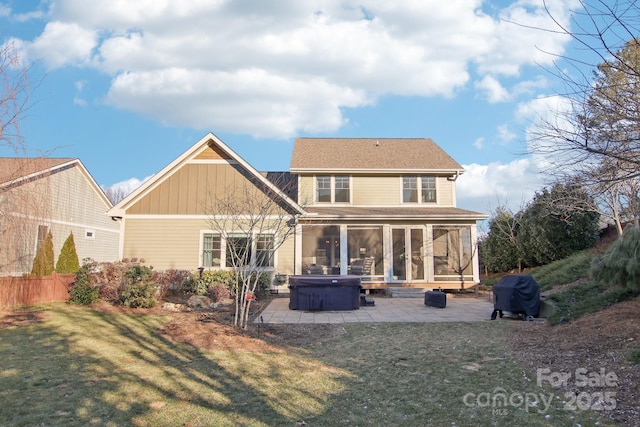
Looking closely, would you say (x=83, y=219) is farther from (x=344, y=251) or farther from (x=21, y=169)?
(x=344, y=251)

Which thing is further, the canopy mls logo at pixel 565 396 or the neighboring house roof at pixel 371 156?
the neighboring house roof at pixel 371 156

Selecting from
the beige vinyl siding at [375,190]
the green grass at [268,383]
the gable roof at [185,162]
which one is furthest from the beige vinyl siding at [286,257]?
the green grass at [268,383]

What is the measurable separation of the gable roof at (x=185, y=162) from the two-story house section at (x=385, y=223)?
6.08 feet

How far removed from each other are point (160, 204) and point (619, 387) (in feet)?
48.4

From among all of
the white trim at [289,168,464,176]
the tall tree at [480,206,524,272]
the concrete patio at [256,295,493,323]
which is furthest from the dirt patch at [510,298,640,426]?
the tall tree at [480,206,524,272]

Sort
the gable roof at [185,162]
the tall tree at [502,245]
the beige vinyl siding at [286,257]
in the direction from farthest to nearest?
the tall tree at [502,245], the beige vinyl siding at [286,257], the gable roof at [185,162]

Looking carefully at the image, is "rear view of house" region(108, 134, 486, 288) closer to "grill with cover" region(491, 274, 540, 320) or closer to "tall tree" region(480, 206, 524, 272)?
"tall tree" region(480, 206, 524, 272)

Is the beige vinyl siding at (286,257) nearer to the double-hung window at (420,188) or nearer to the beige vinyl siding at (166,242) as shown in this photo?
the beige vinyl siding at (166,242)

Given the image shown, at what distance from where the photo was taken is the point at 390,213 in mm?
15789

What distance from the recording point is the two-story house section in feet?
51.8

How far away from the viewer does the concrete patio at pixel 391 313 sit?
1002 centimetres

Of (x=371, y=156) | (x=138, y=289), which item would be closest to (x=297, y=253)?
(x=371, y=156)

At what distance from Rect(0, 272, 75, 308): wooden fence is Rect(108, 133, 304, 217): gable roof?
11.1 feet

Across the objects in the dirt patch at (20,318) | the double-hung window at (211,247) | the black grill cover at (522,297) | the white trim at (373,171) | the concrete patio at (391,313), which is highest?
the white trim at (373,171)
